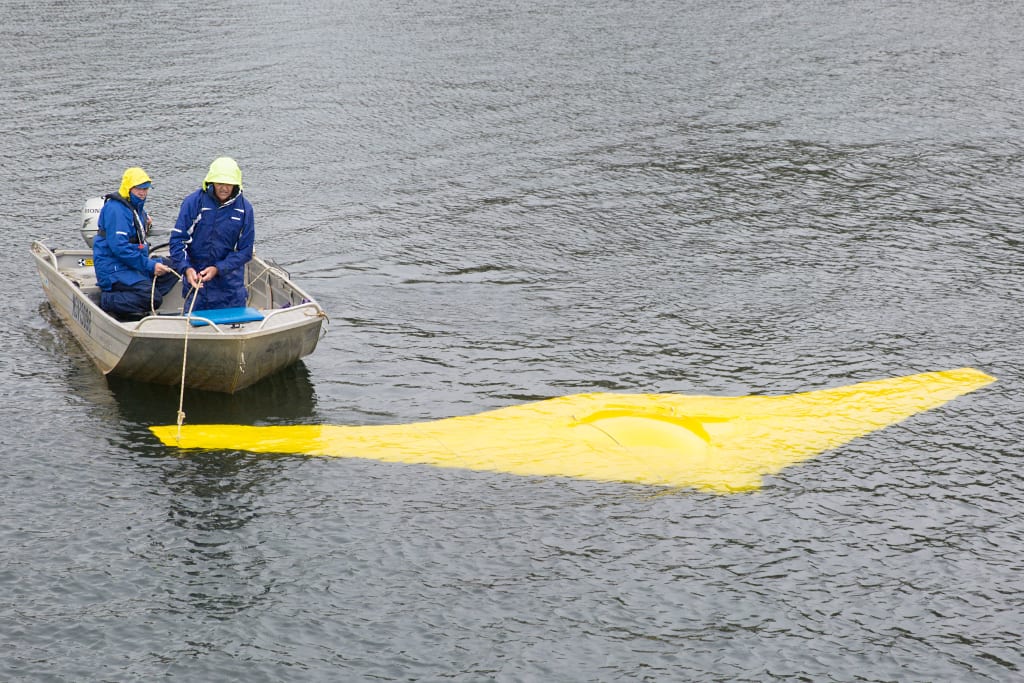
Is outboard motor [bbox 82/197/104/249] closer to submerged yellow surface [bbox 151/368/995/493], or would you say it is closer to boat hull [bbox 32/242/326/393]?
boat hull [bbox 32/242/326/393]

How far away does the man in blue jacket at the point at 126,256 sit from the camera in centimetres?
1453

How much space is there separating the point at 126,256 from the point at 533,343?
5738 mm

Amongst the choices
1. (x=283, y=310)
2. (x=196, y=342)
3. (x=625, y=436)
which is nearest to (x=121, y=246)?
(x=196, y=342)

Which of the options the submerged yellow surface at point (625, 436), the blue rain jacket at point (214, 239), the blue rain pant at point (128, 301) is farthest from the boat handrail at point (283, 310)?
the blue rain pant at point (128, 301)

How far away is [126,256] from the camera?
14.6 m

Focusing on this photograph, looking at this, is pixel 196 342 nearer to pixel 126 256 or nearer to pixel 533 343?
pixel 126 256

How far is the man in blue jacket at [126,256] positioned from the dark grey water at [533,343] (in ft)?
3.98

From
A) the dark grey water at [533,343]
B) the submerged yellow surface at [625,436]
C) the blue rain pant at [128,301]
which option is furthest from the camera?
the blue rain pant at [128,301]

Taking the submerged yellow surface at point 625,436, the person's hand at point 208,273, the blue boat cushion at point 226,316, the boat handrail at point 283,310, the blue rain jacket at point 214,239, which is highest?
the blue rain jacket at point 214,239

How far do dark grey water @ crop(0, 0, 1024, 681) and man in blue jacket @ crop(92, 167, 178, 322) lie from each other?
121 cm

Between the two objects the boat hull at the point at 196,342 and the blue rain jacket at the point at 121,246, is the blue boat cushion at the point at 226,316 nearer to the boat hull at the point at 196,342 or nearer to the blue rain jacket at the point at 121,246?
the boat hull at the point at 196,342

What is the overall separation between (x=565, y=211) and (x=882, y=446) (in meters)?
9.76

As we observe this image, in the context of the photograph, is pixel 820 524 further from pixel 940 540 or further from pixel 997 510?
pixel 997 510

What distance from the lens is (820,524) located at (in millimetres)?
12250
